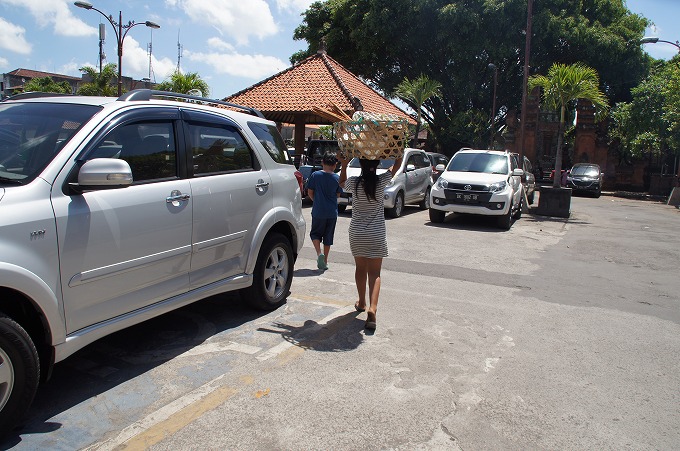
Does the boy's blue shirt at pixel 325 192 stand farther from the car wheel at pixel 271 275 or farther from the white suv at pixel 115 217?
the white suv at pixel 115 217

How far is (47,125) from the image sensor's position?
3.84m

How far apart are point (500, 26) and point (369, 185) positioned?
2639 cm

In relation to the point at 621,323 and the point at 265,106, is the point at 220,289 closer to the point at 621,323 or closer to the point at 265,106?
the point at 621,323

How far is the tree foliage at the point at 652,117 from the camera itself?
24562 millimetres

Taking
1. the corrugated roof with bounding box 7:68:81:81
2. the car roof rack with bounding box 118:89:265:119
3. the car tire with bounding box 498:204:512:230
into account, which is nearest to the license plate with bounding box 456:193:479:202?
the car tire with bounding box 498:204:512:230

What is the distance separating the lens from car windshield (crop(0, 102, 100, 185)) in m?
3.48

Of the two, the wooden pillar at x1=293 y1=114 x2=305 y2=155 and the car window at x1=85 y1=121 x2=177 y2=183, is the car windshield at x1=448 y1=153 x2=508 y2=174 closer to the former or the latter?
the wooden pillar at x1=293 y1=114 x2=305 y2=155

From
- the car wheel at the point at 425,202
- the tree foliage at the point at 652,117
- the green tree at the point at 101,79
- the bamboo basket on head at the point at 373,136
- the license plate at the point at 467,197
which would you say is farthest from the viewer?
the green tree at the point at 101,79

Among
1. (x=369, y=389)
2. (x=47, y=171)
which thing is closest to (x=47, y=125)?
(x=47, y=171)

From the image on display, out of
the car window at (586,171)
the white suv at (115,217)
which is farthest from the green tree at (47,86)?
the white suv at (115,217)

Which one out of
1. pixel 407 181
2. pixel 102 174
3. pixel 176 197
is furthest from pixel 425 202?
pixel 102 174

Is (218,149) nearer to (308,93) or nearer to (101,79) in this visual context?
(308,93)

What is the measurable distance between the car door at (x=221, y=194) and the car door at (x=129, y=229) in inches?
6.0

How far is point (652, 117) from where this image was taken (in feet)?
90.5
